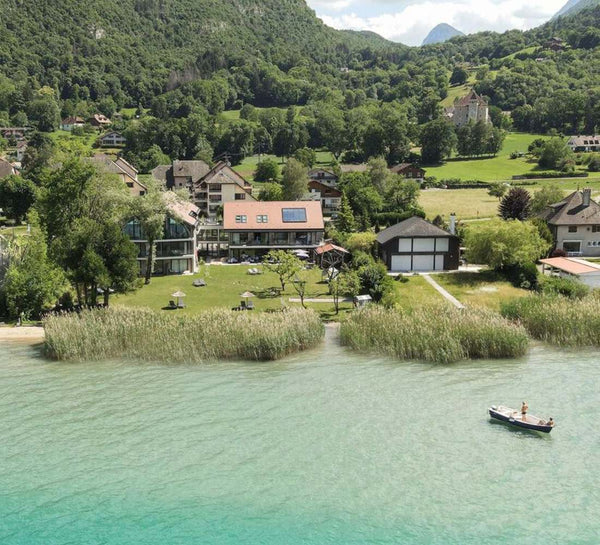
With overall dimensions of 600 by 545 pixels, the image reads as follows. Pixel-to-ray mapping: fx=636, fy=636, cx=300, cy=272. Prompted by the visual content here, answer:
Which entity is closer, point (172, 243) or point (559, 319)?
point (559, 319)

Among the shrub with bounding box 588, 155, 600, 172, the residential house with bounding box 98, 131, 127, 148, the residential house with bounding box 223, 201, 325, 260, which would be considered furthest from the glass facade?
the residential house with bounding box 98, 131, 127, 148

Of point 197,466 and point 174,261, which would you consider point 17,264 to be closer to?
point 174,261

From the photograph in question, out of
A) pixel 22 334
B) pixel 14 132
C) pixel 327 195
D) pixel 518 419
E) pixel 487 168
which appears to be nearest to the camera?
pixel 518 419

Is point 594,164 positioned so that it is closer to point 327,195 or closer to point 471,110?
point 471,110

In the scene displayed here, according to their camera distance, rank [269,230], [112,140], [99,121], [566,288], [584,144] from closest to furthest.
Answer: [566,288], [269,230], [584,144], [112,140], [99,121]

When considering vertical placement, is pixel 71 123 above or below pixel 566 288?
above

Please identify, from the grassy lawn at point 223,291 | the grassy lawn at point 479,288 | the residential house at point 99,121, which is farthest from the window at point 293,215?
the residential house at point 99,121

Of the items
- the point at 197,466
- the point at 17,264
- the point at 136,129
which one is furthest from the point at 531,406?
the point at 136,129

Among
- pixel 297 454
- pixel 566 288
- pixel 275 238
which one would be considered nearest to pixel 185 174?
pixel 275 238
